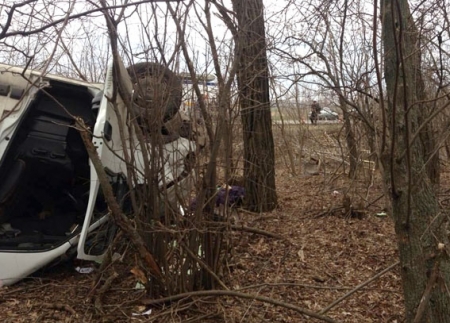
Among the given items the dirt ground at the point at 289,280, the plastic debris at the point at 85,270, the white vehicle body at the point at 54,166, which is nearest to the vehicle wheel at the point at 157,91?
the white vehicle body at the point at 54,166

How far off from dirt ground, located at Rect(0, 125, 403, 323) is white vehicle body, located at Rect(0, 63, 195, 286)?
1.17ft

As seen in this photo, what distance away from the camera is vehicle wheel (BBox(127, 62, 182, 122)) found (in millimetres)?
3881

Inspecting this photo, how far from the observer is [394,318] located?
163 inches

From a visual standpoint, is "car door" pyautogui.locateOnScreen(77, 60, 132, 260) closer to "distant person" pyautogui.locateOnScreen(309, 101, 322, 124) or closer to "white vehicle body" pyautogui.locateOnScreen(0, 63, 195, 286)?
"white vehicle body" pyautogui.locateOnScreen(0, 63, 195, 286)

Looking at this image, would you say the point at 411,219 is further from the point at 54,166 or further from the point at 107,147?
the point at 54,166

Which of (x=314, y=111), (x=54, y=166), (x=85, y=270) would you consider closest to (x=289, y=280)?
(x=85, y=270)

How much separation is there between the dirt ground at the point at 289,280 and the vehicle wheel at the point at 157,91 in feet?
5.09

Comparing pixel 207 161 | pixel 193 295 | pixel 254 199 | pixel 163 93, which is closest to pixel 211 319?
pixel 193 295

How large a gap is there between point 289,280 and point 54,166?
2880mm

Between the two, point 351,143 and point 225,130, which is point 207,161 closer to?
point 225,130

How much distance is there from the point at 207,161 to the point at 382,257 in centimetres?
252

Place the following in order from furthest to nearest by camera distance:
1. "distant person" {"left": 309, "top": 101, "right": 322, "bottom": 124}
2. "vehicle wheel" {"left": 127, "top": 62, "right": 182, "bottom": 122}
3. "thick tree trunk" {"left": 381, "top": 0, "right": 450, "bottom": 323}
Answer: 1. "distant person" {"left": 309, "top": 101, "right": 322, "bottom": 124}
2. "vehicle wheel" {"left": 127, "top": 62, "right": 182, "bottom": 122}
3. "thick tree trunk" {"left": 381, "top": 0, "right": 450, "bottom": 323}

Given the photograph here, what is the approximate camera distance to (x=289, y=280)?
480 cm

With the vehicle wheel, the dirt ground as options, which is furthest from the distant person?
the vehicle wheel
